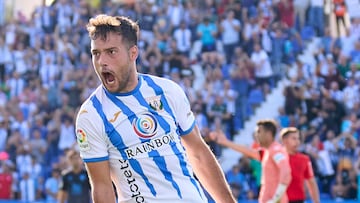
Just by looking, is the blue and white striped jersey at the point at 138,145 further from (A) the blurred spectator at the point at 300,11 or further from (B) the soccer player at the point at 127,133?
(A) the blurred spectator at the point at 300,11

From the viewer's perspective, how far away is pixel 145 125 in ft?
19.5

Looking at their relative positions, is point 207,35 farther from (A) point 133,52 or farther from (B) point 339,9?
(A) point 133,52

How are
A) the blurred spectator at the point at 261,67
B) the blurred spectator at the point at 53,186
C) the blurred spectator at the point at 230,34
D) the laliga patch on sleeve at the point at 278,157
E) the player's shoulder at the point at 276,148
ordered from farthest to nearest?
the blurred spectator at the point at 230,34 → the blurred spectator at the point at 261,67 → the blurred spectator at the point at 53,186 → the player's shoulder at the point at 276,148 → the laliga patch on sleeve at the point at 278,157

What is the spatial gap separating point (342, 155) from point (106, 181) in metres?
13.7

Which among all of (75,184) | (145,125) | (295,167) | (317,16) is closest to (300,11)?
(317,16)

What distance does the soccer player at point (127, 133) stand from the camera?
19.0 ft

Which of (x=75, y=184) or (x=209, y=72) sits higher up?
(x=209, y=72)

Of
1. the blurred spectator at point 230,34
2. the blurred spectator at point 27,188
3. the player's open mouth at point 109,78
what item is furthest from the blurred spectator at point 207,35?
the player's open mouth at point 109,78

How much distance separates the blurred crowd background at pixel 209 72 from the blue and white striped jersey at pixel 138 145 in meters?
11.9

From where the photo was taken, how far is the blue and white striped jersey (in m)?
5.81

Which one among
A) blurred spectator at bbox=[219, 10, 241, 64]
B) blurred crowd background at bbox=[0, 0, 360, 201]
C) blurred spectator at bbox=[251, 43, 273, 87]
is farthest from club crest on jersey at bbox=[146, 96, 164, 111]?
blurred spectator at bbox=[219, 10, 241, 64]

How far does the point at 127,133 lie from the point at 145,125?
128 mm

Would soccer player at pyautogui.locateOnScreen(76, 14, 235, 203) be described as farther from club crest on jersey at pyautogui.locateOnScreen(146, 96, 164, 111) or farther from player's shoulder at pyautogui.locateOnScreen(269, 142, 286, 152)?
player's shoulder at pyautogui.locateOnScreen(269, 142, 286, 152)

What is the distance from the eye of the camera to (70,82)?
21.3 meters
